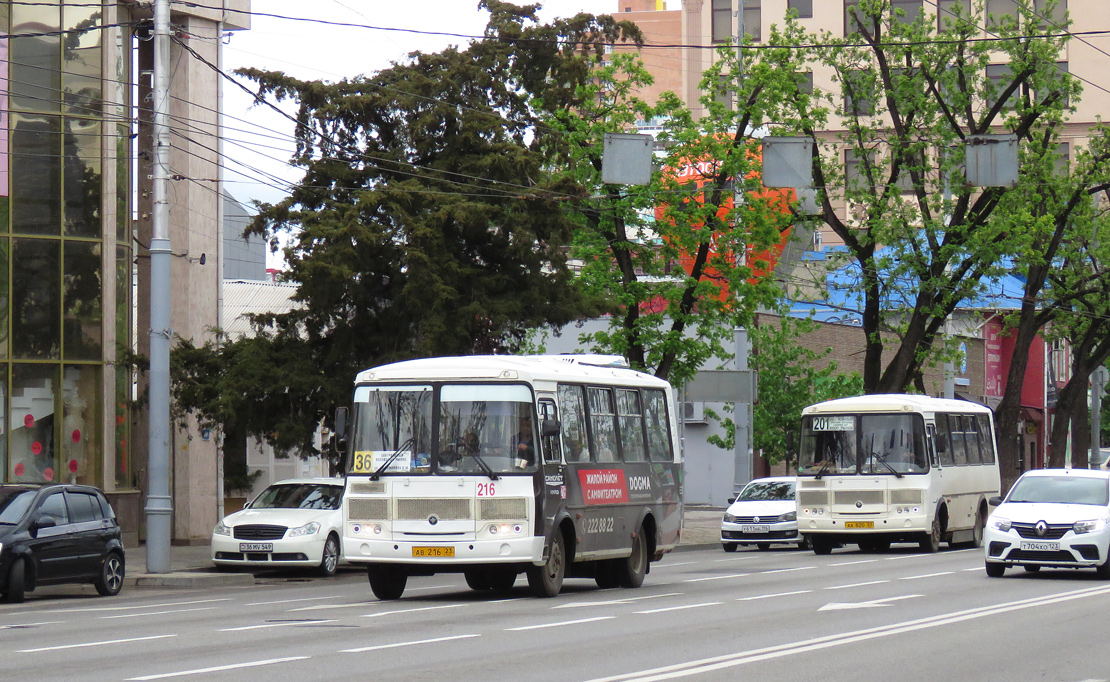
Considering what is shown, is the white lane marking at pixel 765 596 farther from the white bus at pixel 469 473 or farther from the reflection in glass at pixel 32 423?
the reflection in glass at pixel 32 423

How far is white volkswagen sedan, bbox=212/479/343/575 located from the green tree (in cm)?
189

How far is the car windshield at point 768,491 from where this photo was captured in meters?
33.7

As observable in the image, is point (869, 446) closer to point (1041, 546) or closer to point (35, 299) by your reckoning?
point (1041, 546)

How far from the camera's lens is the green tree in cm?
2662

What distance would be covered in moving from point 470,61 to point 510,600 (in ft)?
43.3

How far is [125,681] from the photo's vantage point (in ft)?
34.3

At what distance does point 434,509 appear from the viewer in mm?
18141

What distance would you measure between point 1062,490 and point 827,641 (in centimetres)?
1056

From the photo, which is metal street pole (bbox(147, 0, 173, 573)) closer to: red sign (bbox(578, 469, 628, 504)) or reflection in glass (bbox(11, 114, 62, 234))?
reflection in glass (bbox(11, 114, 62, 234))

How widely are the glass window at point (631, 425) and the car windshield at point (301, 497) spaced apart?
6333 mm

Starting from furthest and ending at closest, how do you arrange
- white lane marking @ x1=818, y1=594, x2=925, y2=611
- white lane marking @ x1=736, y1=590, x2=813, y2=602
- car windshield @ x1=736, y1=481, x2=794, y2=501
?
car windshield @ x1=736, y1=481, x2=794, y2=501 → white lane marking @ x1=736, y1=590, x2=813, y2=602 → white lane marking @ x1=818, y1=594, x2=925, y2=611

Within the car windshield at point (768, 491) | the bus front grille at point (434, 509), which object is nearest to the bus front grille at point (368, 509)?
the bus front grille at point (434, 509)

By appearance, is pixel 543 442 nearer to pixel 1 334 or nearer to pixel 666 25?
pixel 1 334

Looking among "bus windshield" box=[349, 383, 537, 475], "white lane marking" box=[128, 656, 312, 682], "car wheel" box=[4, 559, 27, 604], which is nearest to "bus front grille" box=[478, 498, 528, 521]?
"bus windshield" box=[349, 383, 537, 475]
